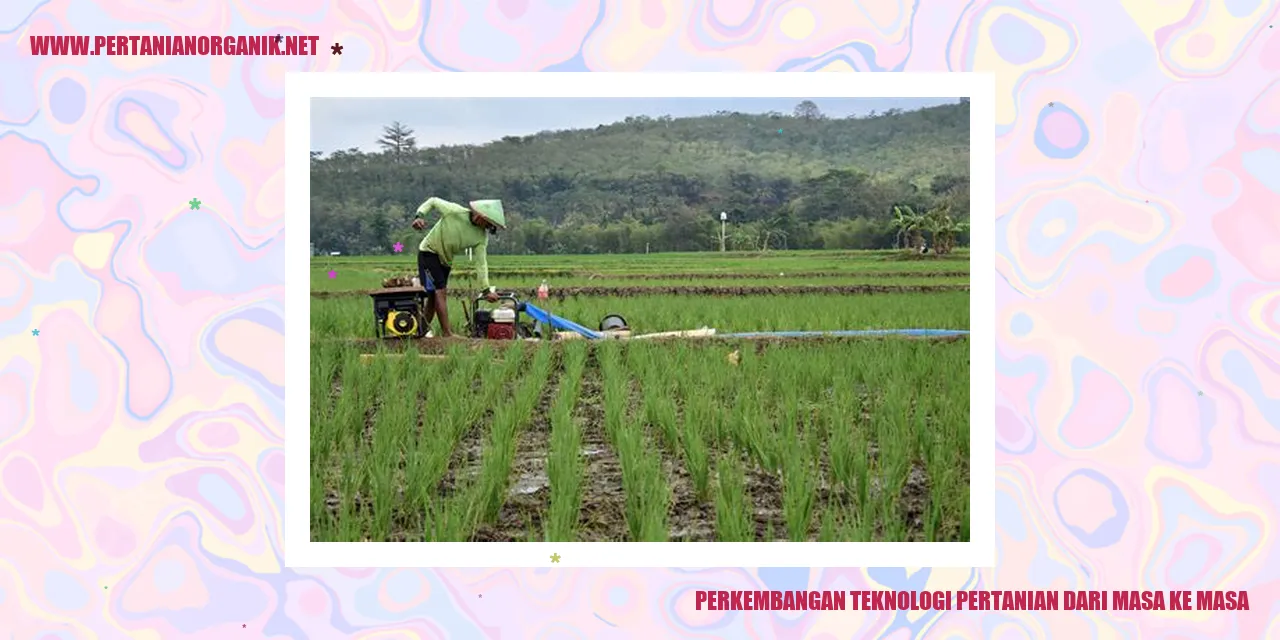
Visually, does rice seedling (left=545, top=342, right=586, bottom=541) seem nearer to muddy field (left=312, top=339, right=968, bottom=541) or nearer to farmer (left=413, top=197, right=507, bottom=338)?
muddy field (left=312, top=339, right=968, bottom=541)

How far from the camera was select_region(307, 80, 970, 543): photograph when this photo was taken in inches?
90.7

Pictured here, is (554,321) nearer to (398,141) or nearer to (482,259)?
(482,259)

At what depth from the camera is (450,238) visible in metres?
3.24

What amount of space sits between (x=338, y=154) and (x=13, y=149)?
0.81 metres

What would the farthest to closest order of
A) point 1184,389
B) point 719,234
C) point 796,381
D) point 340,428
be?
point 719,234 → point 796,381 → point 340,428 → point 1184,389

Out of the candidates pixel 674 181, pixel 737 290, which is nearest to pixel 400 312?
pixel 674 181

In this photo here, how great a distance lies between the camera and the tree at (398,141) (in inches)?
107

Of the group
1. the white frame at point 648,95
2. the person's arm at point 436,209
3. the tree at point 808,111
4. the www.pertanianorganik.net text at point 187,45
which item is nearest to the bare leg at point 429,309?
the person's arm at point 436,209

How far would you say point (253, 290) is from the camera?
2.24 metres

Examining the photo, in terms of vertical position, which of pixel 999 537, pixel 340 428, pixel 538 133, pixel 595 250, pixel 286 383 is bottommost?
pixel 999 537

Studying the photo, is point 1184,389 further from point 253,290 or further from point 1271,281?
point 253,290

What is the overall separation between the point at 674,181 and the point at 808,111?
804 mm

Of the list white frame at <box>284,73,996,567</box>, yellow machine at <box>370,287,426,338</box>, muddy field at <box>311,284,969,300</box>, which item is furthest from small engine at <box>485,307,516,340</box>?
white frame at <box>284,73,996,567</box>

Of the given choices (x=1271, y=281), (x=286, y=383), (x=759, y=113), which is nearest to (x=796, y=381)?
(x=759, y=113)
